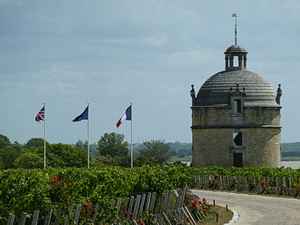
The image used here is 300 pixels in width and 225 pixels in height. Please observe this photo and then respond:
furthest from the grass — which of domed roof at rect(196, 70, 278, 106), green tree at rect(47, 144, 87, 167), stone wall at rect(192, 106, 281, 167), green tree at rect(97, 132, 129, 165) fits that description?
green tree at rect(97, 132, 129, 165)

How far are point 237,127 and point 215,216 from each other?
135 ft

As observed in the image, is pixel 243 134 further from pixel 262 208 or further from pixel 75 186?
pixel 75 186

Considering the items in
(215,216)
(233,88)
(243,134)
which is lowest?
(215,216)

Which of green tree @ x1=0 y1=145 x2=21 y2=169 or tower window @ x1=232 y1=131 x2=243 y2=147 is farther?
green tree @ x1=0 y1=145 x2=21 y2=169

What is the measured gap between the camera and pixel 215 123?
78.2m

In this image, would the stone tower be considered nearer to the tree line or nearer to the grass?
the tree line

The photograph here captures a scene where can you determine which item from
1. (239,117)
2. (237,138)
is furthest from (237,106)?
(237,138)

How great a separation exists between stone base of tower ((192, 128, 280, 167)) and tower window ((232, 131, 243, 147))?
32 centimetres

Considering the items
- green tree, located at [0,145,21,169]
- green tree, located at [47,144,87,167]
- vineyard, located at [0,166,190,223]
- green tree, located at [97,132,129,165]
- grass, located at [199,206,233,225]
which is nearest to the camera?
vineyard, located at [0,166,190,223]

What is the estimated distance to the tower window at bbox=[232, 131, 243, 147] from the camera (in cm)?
7820

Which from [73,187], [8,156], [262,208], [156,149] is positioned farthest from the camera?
[156,149]

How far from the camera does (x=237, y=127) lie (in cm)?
7794

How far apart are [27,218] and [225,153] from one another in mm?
56170

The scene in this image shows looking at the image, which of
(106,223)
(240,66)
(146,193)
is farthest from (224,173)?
(106,223)
